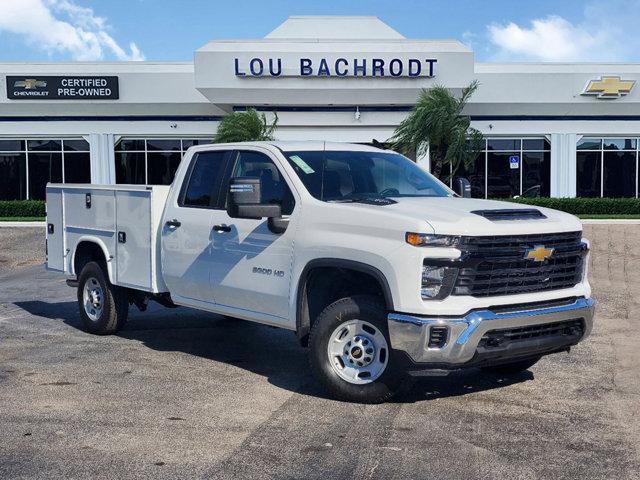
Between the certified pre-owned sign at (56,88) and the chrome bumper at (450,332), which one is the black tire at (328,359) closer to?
the chrome bumper at (450,332)

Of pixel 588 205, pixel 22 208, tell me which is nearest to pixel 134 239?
pixel 22 208

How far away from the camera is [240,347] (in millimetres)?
8875

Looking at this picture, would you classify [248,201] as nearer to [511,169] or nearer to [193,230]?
[193,230]

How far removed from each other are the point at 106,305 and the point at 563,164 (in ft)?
94.7

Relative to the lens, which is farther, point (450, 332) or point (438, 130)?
point (438, 130)

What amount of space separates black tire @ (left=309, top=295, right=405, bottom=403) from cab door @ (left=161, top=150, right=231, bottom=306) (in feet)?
5.23

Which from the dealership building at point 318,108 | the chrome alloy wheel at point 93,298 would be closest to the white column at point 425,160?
the dealership building at point 318,108

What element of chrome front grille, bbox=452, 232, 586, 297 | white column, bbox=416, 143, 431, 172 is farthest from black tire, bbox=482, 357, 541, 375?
white column, bbox=416, 143, 431, 172

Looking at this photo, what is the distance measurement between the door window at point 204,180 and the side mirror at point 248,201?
1012 mm

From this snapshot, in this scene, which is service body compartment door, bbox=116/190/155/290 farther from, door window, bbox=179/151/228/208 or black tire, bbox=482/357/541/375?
black tire, bbox=482/357/541/375

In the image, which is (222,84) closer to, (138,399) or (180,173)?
(180,173)

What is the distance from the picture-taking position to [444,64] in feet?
106

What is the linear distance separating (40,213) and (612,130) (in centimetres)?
2413

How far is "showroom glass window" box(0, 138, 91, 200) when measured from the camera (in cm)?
3500
